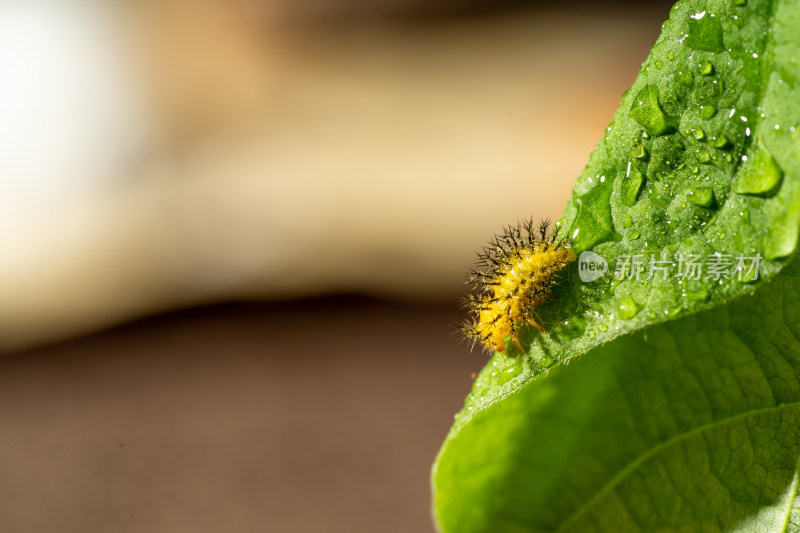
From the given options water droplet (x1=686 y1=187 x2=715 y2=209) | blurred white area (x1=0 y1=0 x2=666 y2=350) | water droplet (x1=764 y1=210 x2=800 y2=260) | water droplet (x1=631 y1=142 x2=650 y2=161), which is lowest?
water droplet (x1=764 y1=210 x2=800 y2=260)

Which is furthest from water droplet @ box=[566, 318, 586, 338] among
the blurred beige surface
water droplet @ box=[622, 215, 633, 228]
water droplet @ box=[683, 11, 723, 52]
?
the blurred beige surface

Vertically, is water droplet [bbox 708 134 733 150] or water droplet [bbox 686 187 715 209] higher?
water droplet [bbox 708 134 733 150]

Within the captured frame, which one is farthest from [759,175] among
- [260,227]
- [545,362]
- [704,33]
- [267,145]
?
[267,145]

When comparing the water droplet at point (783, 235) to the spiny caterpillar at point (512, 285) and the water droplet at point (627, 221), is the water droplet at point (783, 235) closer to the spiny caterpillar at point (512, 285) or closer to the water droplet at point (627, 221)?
the water droplet at point (627, 221)

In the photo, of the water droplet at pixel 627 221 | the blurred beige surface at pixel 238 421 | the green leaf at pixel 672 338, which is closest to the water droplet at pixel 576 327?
the green leaf at pixel 672 338

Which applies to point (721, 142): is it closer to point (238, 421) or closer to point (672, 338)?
point (672, 338)

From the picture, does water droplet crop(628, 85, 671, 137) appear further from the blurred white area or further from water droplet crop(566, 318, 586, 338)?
the blurred white area

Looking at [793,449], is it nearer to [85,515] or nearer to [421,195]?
[421,195]
